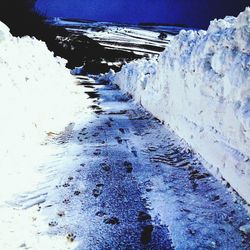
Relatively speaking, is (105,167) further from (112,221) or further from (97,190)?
(112,221)

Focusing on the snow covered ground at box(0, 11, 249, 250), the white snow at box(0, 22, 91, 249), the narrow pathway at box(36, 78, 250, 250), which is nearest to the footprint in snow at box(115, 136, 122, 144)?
the snow covered ground at box(0, 11, 249, 250)

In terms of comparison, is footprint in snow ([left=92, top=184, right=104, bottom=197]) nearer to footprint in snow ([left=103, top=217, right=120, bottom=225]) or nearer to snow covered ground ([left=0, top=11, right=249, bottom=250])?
snow covered ground ([left=0, top=11, right=249, bottom=250])

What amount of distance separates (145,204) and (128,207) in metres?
0.19

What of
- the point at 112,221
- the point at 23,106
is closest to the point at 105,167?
the point at 112,221

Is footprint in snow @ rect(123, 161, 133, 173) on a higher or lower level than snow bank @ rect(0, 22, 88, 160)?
lower

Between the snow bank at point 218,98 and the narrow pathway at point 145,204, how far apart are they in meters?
0.30

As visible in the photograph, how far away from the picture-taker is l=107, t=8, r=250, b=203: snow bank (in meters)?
3.72

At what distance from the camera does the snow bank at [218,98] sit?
12.2 ft

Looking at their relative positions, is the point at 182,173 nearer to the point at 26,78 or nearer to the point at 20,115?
the point at 20,115

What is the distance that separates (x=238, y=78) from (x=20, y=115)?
12.7 ft

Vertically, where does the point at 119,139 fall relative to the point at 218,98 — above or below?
below

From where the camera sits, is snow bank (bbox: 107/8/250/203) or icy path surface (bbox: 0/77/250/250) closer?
icy path surface (bbox: 0/77/250/250)

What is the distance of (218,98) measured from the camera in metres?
4.64

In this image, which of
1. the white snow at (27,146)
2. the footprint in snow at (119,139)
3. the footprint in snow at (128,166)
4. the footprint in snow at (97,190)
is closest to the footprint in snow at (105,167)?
the footprint in snow at (128,166)
